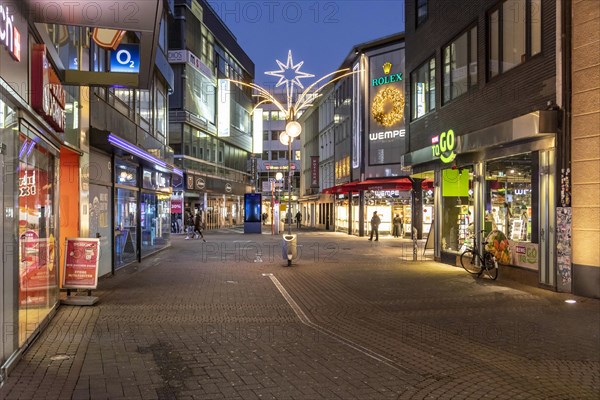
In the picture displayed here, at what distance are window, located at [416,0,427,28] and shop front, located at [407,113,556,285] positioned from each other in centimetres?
498

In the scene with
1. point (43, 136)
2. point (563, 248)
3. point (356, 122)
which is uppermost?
point (356, 122)

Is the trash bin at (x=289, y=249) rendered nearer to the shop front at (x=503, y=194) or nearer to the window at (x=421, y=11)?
the shop front at (x=503, y=194)

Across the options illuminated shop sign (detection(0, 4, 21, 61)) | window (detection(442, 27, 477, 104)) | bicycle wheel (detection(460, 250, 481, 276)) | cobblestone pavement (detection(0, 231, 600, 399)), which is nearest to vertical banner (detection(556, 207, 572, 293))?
cobblestone pavement (detection(0, 231, 600, 399))

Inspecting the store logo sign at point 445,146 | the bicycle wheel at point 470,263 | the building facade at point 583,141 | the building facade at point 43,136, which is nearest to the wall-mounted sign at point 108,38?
the building facade at point 43,136

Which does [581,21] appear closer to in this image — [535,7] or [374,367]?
[535,7]

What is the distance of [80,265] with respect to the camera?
10617mm

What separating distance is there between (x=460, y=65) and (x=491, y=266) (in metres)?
6.19

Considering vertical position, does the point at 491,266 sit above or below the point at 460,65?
below

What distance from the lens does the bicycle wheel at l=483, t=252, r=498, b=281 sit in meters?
13.7

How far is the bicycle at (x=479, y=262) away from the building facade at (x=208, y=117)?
2199 centimetres

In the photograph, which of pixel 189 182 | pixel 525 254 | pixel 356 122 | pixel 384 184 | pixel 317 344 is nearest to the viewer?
pixel 317 344

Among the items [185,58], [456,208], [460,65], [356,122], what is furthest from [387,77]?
[456,208]

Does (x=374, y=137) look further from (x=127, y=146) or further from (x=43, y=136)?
(x=43, y=136)

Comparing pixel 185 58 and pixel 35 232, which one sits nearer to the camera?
pixel 35 232
